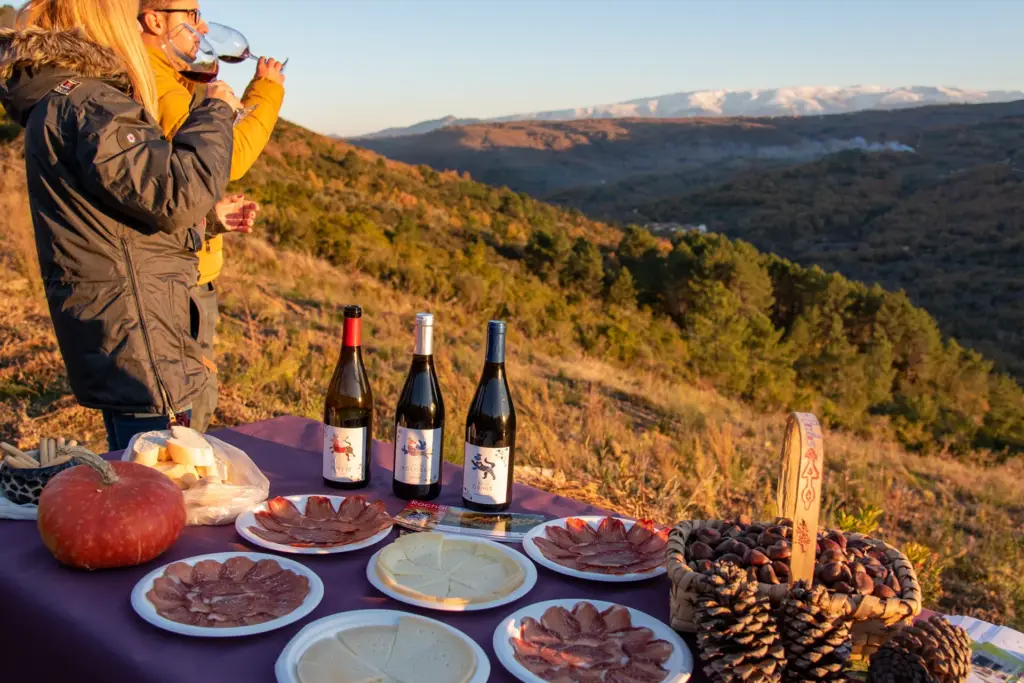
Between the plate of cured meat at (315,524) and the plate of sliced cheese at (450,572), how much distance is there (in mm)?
123

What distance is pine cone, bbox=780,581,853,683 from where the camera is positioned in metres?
1.23

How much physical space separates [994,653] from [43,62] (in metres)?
2.59

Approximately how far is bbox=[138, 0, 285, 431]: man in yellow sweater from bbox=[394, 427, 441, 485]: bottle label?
3.50 feet

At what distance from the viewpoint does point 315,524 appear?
1.85 m

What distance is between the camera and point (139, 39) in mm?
2312

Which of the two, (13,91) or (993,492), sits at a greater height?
(13,91)

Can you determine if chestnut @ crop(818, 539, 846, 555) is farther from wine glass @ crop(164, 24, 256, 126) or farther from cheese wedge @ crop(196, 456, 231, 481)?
wine glass @ crop(164, 24, 256, 126)

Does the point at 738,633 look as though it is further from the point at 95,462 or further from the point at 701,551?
the point at 95,462

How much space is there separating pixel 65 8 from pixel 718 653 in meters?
2.31

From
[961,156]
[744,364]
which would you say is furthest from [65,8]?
[961,156]

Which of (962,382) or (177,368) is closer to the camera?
(177,368)

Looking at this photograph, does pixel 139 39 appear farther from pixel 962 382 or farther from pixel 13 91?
pixel 962 382

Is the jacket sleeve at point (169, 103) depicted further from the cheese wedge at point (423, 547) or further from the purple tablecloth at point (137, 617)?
the cheese wedge at point (423, 547)

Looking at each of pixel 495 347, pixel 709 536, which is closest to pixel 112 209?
pixel 495 347
